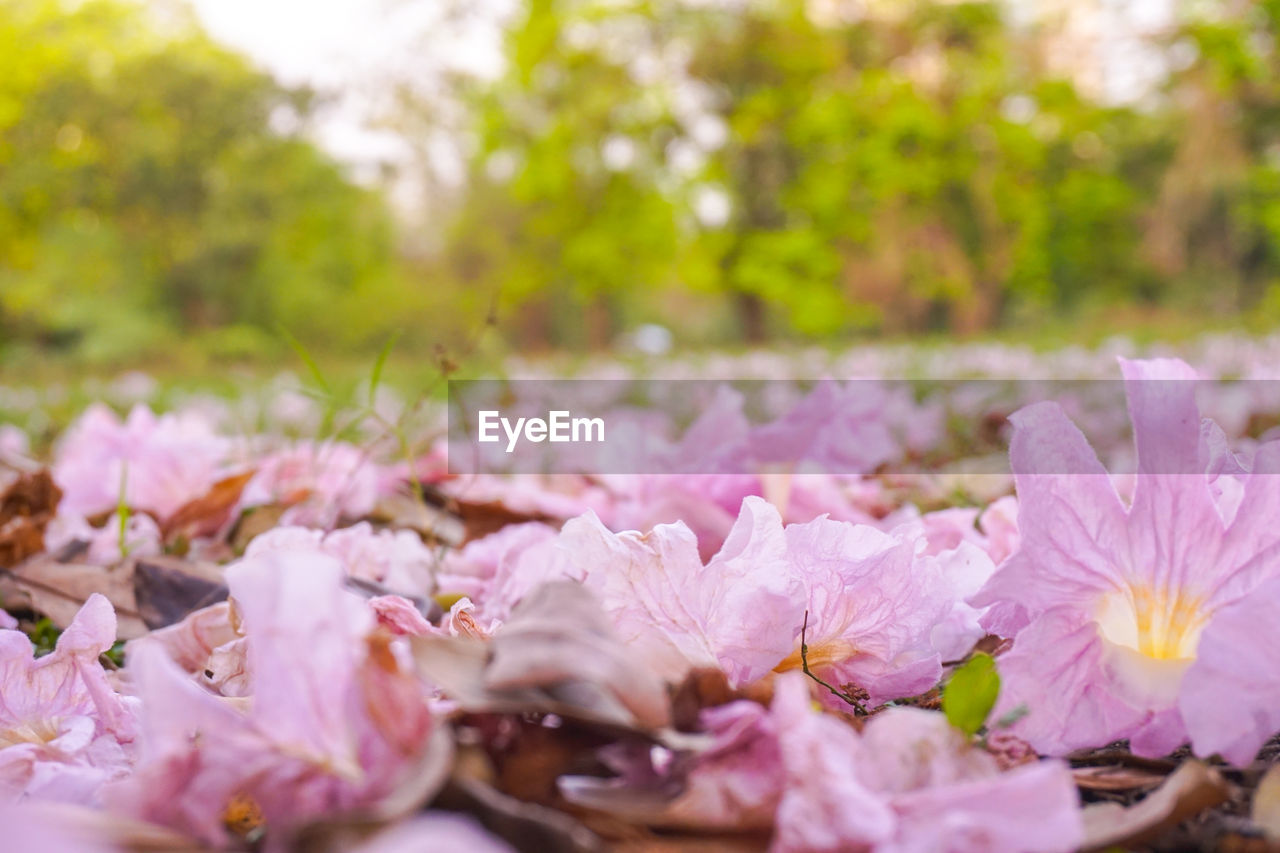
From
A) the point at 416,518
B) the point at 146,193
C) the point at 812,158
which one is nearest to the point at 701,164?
the point at 812,158

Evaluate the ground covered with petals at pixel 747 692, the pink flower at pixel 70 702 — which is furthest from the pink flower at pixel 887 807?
the pink flower at pixel 70 702

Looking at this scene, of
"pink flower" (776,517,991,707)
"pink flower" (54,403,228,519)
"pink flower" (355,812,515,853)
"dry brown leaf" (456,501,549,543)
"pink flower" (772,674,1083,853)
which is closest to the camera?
"pink flower" (355,812,515,853)

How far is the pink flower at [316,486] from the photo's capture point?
146 centimetres

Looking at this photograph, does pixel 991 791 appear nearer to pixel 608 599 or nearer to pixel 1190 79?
pixel 608 599

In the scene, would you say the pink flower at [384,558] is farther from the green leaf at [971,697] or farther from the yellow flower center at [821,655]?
the green leaf at [971,697]

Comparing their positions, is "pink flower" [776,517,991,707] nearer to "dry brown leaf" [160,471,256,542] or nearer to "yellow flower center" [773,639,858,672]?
"yellow flower center" [773,639,858,672]

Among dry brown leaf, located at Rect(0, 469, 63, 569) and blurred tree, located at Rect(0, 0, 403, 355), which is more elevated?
blurred tree, located at Rect(0, 0, 403, 355)

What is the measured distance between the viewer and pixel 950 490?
1.79 meters

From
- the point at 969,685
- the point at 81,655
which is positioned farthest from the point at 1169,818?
the point at 81,655

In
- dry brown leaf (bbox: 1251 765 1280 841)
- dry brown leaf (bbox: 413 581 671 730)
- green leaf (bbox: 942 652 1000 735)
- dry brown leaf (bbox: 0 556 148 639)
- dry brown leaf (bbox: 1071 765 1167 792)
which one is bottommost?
→ dry brown leaf (bbox: 1071 765 1167 792)

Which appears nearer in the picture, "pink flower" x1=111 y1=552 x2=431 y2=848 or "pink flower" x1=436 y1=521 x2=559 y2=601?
"pink flower" x1=111 y1=552 x2=431 y2=848

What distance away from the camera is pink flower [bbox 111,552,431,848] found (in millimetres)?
470

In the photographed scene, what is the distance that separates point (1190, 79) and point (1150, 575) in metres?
26.3

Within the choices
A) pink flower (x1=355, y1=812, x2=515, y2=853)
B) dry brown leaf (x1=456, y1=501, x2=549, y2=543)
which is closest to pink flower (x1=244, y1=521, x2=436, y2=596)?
dry brown leaf (x1=456, y1=501, x2=549, y2=543)
